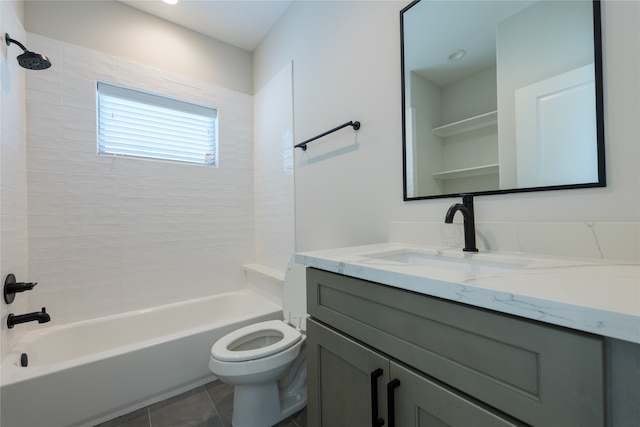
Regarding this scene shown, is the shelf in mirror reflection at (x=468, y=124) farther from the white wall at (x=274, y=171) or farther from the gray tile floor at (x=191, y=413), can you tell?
the gray tile floor at (x=191, y=413)

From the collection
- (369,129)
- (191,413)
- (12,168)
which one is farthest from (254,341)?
(12,168)

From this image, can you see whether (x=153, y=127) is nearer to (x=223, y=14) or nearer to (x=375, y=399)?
(x=223, y=14)

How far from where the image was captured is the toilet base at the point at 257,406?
53.2 inches

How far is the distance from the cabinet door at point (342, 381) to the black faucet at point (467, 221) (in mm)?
540

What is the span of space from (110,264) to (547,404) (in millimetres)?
2440

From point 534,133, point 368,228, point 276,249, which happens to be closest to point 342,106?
point 368,228

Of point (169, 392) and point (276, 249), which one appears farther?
point (276, 249)

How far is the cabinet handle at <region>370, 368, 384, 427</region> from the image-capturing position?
705mm

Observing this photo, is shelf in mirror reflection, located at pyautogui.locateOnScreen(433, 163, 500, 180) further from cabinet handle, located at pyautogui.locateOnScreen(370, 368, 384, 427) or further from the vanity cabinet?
cabinet handle, located at pyautogui.locateOnScreen(370, 368, 384, 427)

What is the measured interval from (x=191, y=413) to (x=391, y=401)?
139cm

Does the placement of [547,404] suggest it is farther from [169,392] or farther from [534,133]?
[169,392]

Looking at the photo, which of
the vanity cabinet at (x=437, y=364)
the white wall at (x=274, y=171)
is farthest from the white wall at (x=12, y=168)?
the vanity cabinet at (x=437, y=364)

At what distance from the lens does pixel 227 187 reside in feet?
8.27

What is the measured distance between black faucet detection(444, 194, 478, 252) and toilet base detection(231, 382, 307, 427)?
3.95 ft
